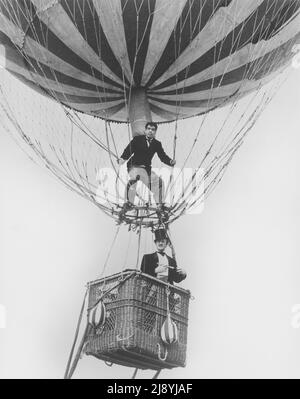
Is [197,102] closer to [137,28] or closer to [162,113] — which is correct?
[162,113]

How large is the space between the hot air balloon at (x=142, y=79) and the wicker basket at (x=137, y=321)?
0.03ft

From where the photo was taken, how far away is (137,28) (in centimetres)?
877

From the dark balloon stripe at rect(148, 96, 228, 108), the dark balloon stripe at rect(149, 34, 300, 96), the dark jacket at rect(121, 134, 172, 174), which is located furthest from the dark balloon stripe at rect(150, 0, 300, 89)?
the dark jacket at rect(121, 134, 172, 174)

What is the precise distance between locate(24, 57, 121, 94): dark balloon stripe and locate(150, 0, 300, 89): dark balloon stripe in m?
0.79

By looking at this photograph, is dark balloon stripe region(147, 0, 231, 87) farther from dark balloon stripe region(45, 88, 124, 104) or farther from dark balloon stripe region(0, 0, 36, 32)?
dark balloon stripe region(0, 0, 36, 32)

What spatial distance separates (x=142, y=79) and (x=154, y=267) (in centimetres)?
274

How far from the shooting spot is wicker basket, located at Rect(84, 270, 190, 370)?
287 inches

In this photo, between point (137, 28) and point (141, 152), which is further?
point (141, 152)

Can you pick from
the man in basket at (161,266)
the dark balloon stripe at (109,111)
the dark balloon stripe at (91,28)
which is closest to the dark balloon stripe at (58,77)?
the dark balloon stripe at (109,111)

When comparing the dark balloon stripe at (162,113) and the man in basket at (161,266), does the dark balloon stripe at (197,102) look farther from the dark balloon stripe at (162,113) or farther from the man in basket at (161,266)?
the man in basket at (161,266)

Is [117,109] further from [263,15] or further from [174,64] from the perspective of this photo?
[263,15]

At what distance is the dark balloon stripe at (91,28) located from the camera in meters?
8.69

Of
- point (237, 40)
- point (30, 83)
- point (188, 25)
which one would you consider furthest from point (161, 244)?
point (30, 83)
